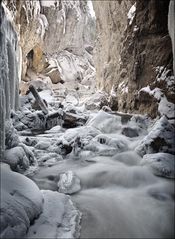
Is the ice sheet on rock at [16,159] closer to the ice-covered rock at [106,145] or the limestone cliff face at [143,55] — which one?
the ice-covered rock at [106,145]

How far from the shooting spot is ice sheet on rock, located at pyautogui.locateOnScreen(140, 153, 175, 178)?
493 cm

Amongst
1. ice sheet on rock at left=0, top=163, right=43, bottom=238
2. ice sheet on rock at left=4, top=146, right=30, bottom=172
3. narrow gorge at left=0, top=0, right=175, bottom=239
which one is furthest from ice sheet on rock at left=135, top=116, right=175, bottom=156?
ice sheet on rock at left=0, top=163, right=43, bottom=238

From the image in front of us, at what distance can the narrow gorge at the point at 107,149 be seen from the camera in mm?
3006

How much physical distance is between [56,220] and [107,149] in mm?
3956

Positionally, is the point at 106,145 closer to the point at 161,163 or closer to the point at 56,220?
the point at 161,163

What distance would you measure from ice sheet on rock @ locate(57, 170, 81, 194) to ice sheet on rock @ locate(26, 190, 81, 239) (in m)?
0.56

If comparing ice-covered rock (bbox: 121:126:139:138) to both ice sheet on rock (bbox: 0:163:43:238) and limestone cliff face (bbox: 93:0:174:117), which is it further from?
ice sheet on rock (bbox: 0:163:43:238)

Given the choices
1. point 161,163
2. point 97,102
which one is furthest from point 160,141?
point 97,102

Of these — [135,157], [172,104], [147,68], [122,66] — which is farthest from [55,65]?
[135,157]

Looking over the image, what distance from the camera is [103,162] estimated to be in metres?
6.01

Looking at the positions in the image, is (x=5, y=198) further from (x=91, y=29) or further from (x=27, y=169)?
(x=91, y=29)

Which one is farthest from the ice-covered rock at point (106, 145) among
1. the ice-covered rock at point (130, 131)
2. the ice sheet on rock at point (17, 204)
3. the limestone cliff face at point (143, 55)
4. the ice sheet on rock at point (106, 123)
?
the ice sheet on rock at point (17, 204)

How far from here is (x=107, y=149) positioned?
22.3ft

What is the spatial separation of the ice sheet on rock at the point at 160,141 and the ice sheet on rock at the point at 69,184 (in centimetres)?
206
